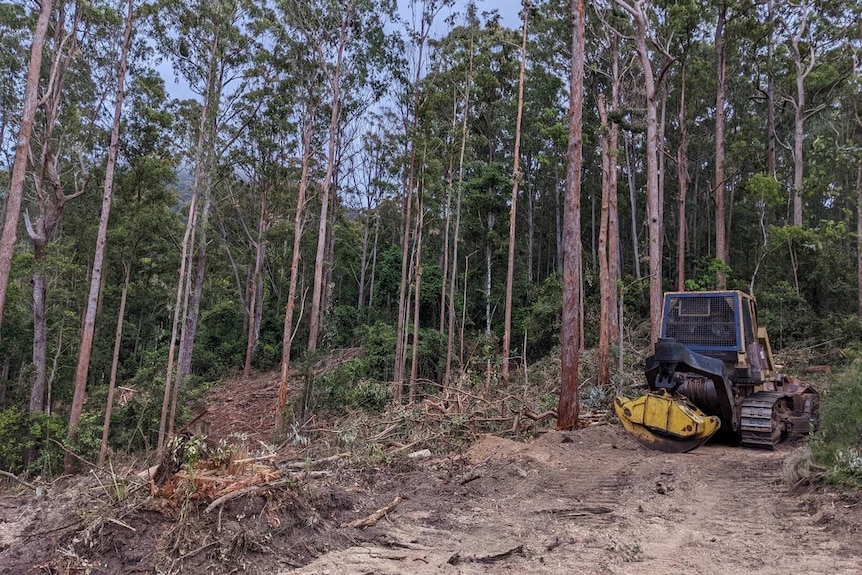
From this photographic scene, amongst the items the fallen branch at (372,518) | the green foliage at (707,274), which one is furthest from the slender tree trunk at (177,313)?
the green foliage at (707,274)

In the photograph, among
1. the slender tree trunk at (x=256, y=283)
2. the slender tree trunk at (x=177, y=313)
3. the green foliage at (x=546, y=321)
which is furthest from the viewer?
the slender tree trunk at (x=256, y=283)

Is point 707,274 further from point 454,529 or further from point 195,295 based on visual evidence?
point 195,295

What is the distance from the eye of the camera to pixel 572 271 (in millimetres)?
10094

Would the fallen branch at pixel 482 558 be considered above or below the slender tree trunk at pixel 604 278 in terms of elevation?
below

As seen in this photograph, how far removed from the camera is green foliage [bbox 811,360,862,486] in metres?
5.21

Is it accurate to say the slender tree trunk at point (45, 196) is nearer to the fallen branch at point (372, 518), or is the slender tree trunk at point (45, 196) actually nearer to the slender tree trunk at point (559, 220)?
the fallen branch at point (372, 518)

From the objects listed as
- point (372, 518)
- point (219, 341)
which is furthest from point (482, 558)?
point (219, 341)

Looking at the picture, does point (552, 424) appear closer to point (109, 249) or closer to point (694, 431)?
point (694, 431)

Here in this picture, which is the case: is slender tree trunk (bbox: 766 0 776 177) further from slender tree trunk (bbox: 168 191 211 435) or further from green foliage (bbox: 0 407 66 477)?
green foliage (bbox: 0 407 66 477)

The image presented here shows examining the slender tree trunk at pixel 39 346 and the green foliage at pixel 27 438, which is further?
the slender tree trunk at pixel 39 346

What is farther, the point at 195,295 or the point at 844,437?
the point at 195,295

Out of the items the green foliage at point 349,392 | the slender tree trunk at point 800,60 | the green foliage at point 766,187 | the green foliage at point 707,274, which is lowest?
the green foliage at point 349,392

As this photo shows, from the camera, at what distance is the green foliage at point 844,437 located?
5.21m

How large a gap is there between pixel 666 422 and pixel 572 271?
3.06 m
